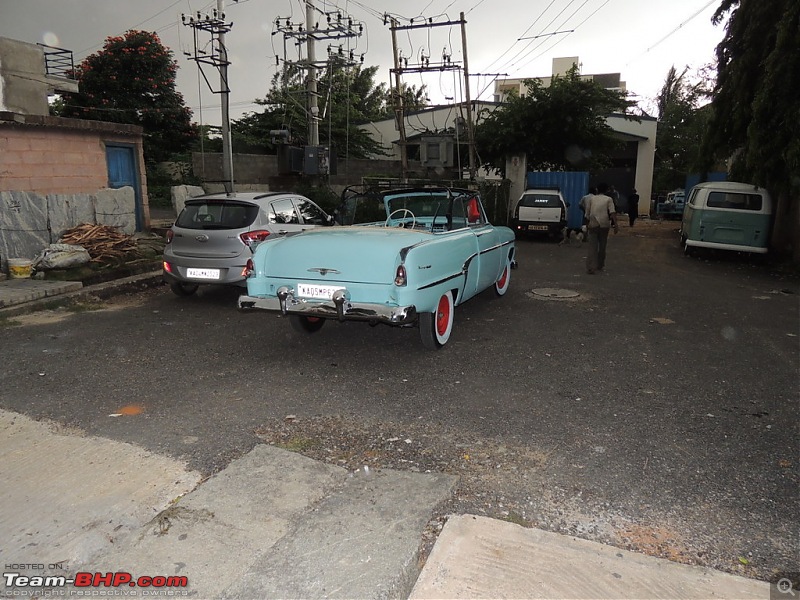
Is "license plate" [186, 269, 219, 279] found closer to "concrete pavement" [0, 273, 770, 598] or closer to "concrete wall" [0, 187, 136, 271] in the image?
"concrete wall" [0, 187, 136, 271]

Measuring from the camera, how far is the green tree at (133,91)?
92.3 feet

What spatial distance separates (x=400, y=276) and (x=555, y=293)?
4.85 meters

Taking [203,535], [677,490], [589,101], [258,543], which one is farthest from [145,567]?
[589,101]

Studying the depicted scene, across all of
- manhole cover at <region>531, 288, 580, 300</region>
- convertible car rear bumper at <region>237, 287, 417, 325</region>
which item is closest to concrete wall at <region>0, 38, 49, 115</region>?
convertible car rear bumper at <region>237, 287, 417, 325</region>

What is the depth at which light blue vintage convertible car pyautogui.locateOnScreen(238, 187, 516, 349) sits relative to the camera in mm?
5152

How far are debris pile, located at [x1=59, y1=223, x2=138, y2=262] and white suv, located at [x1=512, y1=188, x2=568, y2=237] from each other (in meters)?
Result: 11.4

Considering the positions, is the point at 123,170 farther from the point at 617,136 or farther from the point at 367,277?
the point at 617,136

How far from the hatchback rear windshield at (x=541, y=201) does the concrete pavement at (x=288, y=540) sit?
15.5 meters

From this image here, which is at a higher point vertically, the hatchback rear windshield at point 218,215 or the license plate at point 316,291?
the hatchback rear windshield at point 218,215

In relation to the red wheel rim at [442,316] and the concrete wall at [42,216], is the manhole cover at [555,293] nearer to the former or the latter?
the red wheel rim at [442,316]

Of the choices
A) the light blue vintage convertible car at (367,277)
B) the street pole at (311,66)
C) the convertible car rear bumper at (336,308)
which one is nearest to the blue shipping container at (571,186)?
the street pole at (311,66)

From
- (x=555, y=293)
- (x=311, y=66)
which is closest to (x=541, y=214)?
(x=311, y=66)

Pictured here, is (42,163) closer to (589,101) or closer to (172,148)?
(589,101)

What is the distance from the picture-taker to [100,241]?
10.4 metres
